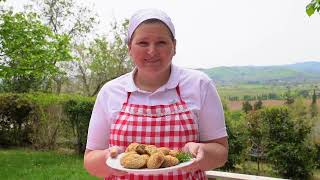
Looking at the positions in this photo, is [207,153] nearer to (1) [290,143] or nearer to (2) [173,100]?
(2) [173,100]

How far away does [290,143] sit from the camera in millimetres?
6355

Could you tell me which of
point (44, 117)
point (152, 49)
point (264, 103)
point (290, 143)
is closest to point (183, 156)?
point (152, 49)

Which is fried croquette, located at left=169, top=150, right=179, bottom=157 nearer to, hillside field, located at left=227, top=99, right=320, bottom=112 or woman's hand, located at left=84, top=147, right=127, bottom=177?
woman's hand, located at left=84, top=147, right=127, bottom=177

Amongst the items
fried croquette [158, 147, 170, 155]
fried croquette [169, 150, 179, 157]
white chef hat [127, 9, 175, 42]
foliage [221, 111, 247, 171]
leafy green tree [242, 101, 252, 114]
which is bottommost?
foliage [221, 111, 247, 171]

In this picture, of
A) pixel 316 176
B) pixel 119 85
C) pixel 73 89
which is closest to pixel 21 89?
pixel 73 89

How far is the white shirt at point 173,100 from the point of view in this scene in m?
1.58

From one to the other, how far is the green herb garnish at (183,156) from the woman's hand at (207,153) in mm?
20

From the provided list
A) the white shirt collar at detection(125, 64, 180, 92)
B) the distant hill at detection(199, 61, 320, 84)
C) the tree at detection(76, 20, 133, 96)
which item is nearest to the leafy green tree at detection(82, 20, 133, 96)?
the tree at detection(76, 20, 133, 96)

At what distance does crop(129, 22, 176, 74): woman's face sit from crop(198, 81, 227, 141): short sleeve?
208mm

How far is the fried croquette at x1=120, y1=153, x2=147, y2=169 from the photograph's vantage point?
1.36 meters

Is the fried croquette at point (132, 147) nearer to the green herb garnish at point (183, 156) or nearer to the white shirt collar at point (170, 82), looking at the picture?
the green herb garnish at point (183, 156)

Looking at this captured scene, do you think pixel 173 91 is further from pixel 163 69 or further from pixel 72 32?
pixel 72 32

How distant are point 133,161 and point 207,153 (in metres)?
0.27

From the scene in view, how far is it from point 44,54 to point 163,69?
6.92m
